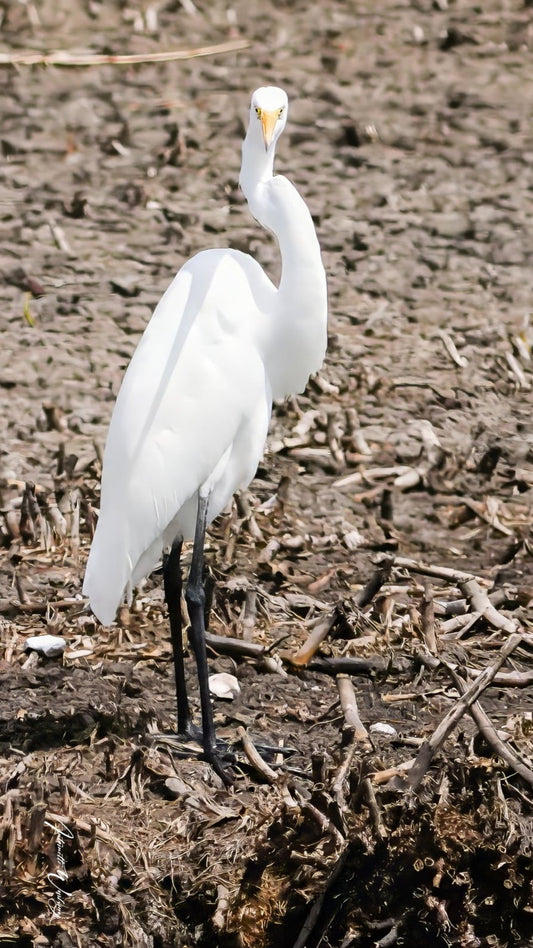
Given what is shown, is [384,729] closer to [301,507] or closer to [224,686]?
[224,686]

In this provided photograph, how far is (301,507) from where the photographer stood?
206 inches

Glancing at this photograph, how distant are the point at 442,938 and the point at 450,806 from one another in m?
0.32

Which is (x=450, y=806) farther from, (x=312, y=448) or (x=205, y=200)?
(x=205, y=200)

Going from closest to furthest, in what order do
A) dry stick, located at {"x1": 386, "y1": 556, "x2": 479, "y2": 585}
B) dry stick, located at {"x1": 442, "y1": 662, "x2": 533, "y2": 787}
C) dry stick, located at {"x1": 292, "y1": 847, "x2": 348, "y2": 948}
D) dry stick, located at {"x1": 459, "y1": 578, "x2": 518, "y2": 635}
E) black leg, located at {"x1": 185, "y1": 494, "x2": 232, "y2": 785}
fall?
1. dry stick, located at {"x1": 292, "y1": 847, "x2": 348, "y2": 948}
2. dry stick, located at {"x1": 442, "y1": 662, "x2": 533, "y2": 787}
3. black leg, located at {"x1": 185, "y1": 494, "x2": 232, "y2": 785}
4. dry stick, located at {"x1": 459, "y1": 578, "x2": 518, "y2": 635}
5. dry stick, located at {"x1": 386, "y1": 556, "x2": 479, "y2": 585}

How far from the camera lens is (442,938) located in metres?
3.42

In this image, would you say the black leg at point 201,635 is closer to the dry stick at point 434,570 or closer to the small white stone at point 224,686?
the small white stone at point 224,686

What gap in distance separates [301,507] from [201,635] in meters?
1.39

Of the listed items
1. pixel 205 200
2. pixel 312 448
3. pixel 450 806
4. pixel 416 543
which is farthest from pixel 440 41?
pixel 450 806

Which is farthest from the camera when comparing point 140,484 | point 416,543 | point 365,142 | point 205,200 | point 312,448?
point 365,142

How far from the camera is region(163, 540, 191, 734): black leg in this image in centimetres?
392

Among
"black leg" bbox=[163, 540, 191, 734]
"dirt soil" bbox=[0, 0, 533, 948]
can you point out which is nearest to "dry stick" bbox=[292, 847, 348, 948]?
"dirt soil" bbox=[0, 0, 533, 948]

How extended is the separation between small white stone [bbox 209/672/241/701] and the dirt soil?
0.12 ft

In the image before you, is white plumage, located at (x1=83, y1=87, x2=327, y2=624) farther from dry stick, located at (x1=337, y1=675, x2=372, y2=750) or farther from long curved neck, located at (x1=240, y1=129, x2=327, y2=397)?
dry stick, located at (x1=337, y1=675, x2=372, y2=750)

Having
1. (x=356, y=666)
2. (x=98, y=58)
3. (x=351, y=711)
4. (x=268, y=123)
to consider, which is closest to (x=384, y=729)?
(x=351, y=711)
